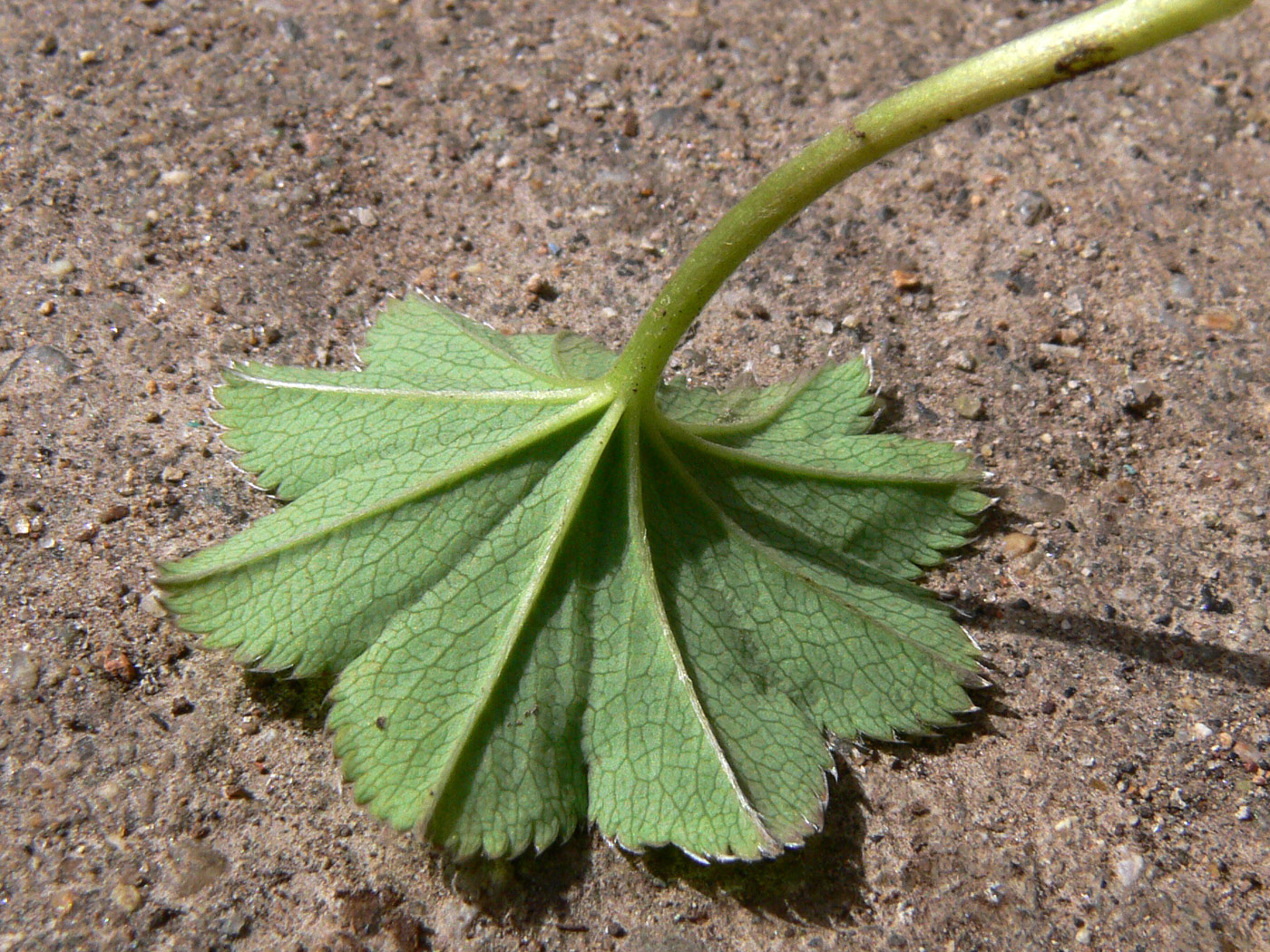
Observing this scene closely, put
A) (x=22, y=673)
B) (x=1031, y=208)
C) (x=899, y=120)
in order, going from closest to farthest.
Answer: (x=899, y=120)
(x=22, y=673)
(x=1031, y=208)

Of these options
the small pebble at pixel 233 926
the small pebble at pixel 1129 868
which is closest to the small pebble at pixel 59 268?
the small pebble at pixel 233 926

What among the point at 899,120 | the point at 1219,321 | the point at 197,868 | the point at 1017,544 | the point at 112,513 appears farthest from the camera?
the point at 1219,321

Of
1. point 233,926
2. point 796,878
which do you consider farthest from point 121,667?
point 796,878

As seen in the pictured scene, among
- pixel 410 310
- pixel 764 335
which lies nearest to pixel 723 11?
pixel 764 335

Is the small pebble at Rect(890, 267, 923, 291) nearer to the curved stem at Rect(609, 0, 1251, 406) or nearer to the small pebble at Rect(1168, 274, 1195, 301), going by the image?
the small pebble at Rect(1168, 274, 1195, 301)

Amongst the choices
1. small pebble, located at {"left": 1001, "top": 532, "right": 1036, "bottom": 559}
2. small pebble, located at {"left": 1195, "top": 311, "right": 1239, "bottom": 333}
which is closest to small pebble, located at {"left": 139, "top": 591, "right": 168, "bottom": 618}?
small pebble, located at {"left": 1001, "top": 532, "right": 1036, "bottom": 559}

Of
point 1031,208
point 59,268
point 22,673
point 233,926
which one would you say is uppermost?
point 59,268

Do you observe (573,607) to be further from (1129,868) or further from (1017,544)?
(1129,868)
